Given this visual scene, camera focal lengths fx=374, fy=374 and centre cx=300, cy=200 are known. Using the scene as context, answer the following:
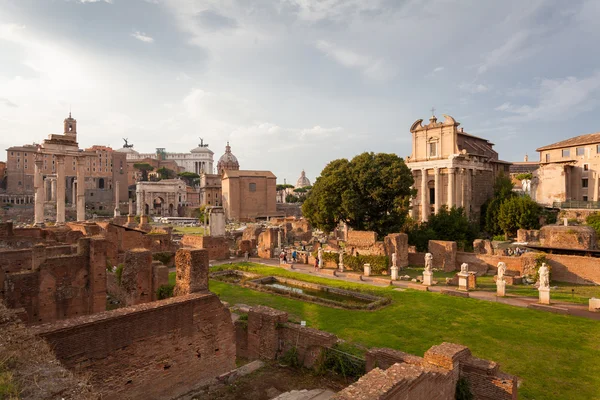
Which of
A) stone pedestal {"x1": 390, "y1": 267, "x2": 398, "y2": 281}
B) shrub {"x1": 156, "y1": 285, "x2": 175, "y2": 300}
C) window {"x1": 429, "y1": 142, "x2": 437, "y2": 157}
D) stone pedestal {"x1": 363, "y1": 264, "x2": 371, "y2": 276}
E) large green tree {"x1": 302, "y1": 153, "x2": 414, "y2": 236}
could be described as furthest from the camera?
window {"x1": 429, "y1": 142, "x2": 437, "y2": 157}

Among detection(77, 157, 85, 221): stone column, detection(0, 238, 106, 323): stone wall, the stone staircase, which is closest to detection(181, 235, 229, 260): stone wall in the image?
detection(0, 238, 106, 323): stone wall

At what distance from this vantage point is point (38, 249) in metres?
11.3

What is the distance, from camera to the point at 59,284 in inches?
445

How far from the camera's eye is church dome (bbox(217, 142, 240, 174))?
117m

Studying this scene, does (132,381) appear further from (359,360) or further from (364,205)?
(364,205)

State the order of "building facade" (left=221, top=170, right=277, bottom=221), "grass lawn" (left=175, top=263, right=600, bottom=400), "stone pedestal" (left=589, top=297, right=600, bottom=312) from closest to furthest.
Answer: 1. "grass lawn" (left=175, top=263, right=600, bottom=400)
2. "stone pedestal" (left=589, top=297, right=600, bottom=312)
3. "building facade" (left=221, top=170, right=277, bottom=221)

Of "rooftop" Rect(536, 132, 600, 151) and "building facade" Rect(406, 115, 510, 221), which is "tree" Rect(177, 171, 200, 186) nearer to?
"building facade" Rect(406, 115, 510, 221)

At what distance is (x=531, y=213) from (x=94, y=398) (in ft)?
114

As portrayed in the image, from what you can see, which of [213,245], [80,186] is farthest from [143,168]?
[213,245]

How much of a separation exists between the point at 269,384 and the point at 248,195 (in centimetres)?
7498

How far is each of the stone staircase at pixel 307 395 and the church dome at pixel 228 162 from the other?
360 ft

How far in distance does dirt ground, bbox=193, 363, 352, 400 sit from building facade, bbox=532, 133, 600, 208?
38.6 metres

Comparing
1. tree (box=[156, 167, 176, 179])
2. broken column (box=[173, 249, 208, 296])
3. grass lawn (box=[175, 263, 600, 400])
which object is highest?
tree (box=[156, 167, 176, 179])

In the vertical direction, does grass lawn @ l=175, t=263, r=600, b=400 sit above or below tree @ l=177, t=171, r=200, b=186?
below
